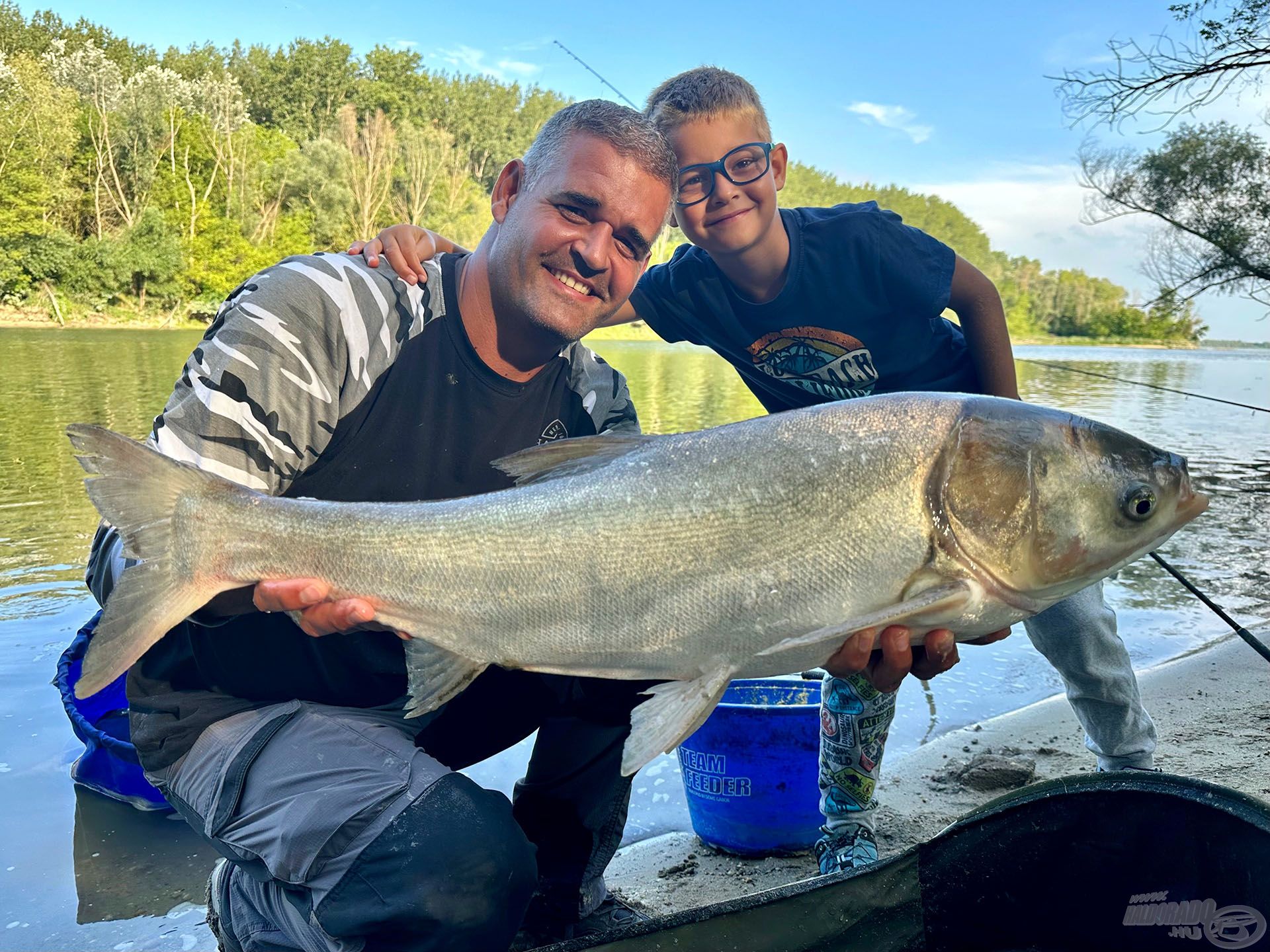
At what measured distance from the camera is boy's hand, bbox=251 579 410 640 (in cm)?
217

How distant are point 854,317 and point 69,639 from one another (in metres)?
4.62

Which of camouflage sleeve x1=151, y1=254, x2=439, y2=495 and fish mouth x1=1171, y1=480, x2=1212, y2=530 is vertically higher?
camouflage sleeve x1=151, y1=254, x2=439, y2=495

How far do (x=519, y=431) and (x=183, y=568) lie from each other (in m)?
1.12

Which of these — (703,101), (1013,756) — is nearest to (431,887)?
(1013,756)

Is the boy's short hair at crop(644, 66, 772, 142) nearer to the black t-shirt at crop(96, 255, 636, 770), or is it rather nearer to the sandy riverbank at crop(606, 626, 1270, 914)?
the black t-shirt at crop(96, 255, 636, 770)

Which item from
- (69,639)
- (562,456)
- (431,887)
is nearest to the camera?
(431,887)

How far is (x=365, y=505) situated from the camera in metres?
2.22

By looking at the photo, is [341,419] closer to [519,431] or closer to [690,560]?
[519,431]

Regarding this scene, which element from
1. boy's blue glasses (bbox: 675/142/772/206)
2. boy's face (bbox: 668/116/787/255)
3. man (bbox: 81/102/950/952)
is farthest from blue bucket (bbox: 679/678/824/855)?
boy's blue glasses (bbox: 675/142/772/206)

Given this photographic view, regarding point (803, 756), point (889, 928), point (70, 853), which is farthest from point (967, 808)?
point (70, 853)

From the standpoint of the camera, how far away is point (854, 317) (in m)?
3.65

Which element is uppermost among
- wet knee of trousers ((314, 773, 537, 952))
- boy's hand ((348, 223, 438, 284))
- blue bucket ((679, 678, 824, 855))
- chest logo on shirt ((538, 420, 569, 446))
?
boy's hand ((348, 223, 438, 284))
